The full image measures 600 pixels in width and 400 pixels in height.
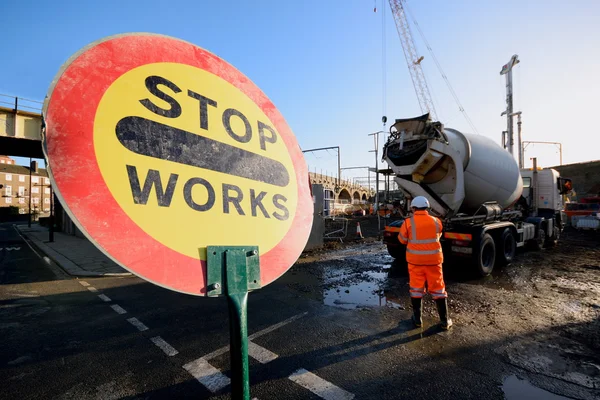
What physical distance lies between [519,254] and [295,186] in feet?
37.8

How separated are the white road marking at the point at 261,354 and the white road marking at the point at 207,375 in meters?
0.44

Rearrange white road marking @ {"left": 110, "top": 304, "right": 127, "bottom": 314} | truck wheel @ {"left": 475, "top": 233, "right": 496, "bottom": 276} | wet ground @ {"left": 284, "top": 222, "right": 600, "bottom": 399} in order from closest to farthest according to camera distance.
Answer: wet ground @ {"left": 284, "top": 222, "right": 600, "bottom": 399}
white road marking @ {"left": 110, "top": 304, "right": 127, "bottom": 314}
truck wheel @ {"left": 475, "top": 233, "right": 496, "bottom": 276}

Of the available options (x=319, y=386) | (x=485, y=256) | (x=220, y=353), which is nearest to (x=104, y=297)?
(x=220, y=353)

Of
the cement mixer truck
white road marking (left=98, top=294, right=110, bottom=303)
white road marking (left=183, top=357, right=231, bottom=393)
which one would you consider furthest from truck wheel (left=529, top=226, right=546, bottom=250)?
white road marking (left=98, top=294, right=110, bottom=303)

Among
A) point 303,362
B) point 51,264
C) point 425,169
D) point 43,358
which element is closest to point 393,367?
point 303,362

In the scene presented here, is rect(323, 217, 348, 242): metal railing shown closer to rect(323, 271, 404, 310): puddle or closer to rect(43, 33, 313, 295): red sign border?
rect(323, 271, 404, 310): puddle

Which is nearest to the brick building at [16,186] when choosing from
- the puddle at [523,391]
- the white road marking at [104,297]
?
the white road marking at [104,297]

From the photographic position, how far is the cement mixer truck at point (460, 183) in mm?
6652

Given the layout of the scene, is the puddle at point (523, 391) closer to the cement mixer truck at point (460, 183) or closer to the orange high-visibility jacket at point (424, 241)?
→ the orange high-visibility jacket at point (424, 241)

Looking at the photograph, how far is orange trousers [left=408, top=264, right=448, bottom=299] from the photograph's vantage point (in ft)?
13.3

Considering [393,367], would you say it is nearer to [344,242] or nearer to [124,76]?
[124,76]

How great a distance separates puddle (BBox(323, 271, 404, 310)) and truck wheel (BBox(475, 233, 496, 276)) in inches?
83.0

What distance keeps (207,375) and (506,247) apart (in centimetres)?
845

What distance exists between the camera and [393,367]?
3061mm
